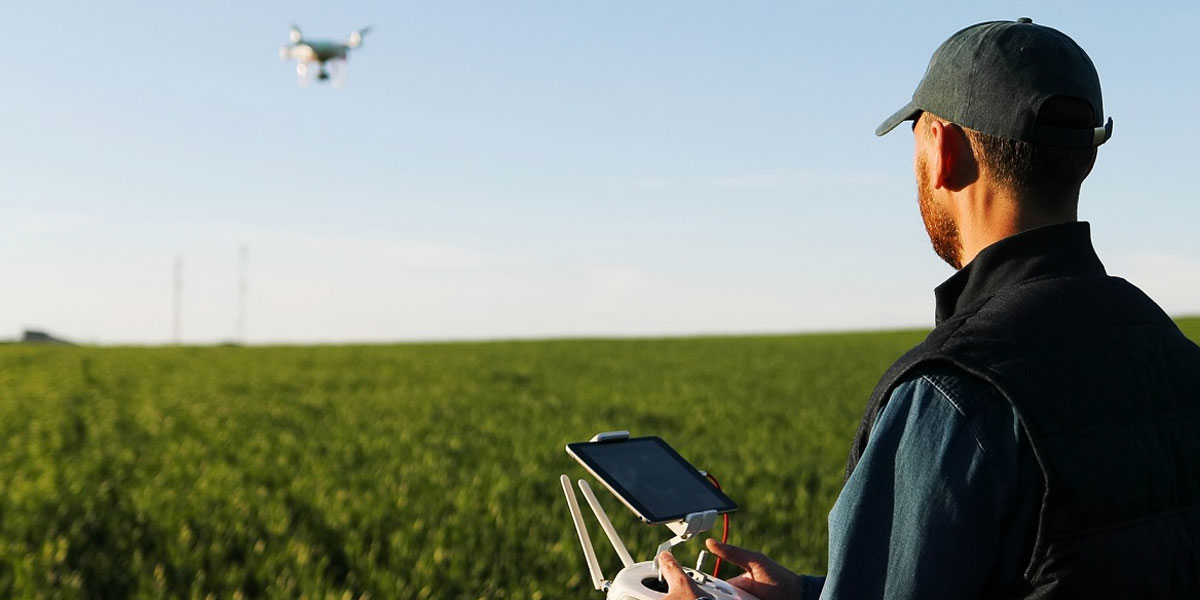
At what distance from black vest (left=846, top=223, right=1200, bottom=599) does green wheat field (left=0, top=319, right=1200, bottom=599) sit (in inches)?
176

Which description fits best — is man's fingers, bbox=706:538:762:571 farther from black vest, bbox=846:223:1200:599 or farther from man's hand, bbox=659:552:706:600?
black vest, bbox=846:223:1200:599

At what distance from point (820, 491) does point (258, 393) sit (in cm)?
1462

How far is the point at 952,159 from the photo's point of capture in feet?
7.48

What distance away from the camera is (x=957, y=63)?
7.70ft

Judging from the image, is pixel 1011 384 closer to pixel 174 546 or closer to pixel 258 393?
pixel 174 546

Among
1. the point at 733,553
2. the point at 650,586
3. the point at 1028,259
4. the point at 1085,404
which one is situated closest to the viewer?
the point at 1085,404

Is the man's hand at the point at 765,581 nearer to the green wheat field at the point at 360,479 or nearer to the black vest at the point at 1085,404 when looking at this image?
the black vest at the point at 1085,404

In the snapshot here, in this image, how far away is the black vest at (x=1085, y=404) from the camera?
193 centimetres

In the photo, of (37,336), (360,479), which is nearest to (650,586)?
(360,479)

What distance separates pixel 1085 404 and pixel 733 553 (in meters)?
0.87

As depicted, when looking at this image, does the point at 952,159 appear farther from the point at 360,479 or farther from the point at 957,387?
the point at 360,479

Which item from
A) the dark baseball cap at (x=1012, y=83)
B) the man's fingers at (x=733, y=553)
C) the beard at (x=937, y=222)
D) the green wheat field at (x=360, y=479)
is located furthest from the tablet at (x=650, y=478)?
the green wheat field at (x=360, y=479)

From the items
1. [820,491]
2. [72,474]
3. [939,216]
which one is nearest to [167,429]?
A: [72,474]

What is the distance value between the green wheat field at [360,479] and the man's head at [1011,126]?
14.6ft
